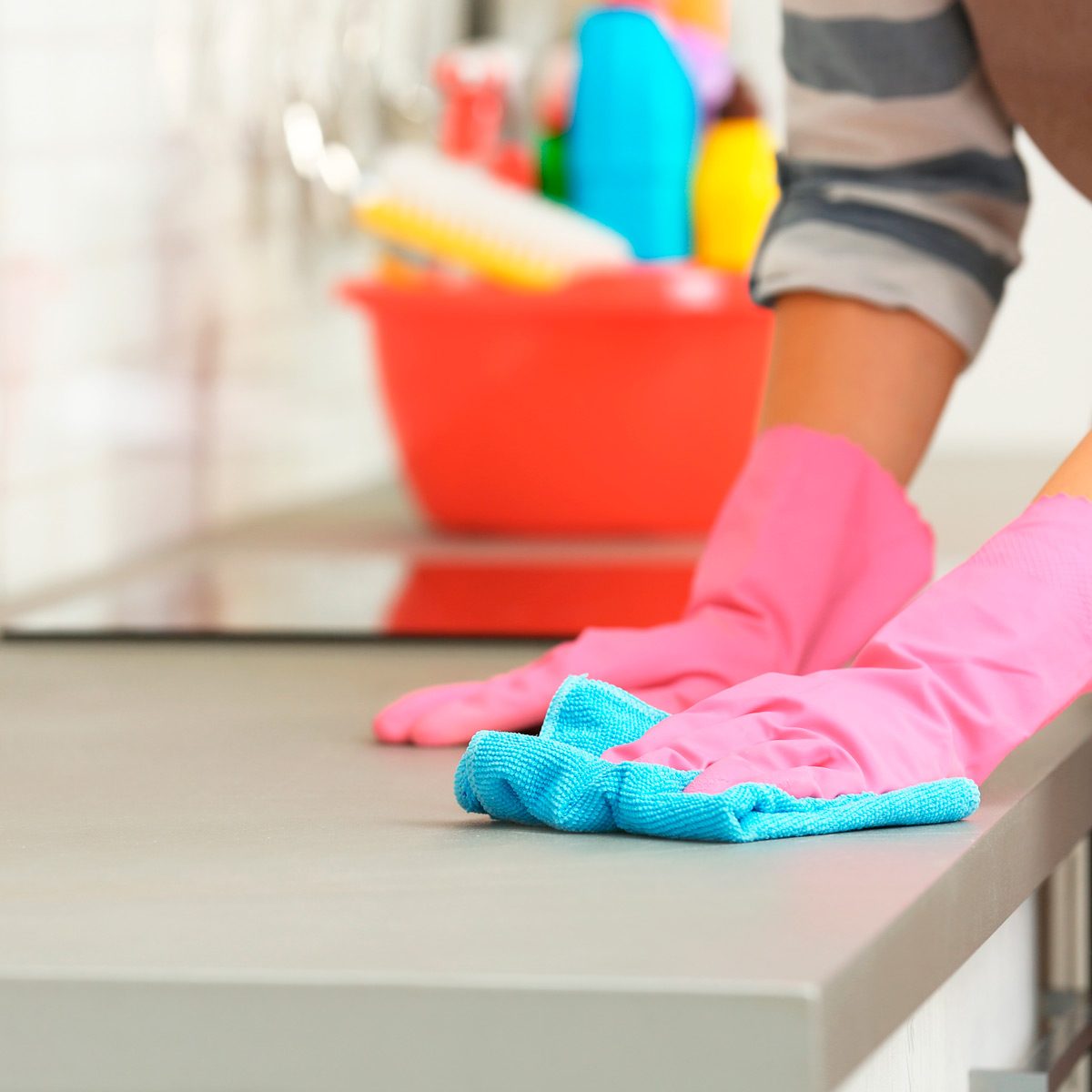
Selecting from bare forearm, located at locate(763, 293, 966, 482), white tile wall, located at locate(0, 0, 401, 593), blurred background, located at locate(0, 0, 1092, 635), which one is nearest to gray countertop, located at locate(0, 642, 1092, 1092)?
bare forearm, located at locate(763, 293, 966, 482)

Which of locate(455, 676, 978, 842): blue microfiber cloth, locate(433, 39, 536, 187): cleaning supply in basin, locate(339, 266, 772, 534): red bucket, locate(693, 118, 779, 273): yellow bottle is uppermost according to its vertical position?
locate(433, 39, 536, 187): cleaning supply in basin

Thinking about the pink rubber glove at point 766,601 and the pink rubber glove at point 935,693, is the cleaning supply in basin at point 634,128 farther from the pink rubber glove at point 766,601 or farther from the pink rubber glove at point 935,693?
the pink rubber glove at point 935,693

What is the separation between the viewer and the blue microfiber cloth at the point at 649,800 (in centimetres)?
48

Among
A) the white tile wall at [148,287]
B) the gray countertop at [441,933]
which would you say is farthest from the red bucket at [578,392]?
the gray countertop at [441,933]

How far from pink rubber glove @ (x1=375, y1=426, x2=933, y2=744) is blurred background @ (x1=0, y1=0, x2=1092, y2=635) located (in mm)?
264

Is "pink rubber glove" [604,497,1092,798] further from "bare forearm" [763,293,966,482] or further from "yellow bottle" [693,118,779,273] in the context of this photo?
"yellow bottle" [693,118,779,273]

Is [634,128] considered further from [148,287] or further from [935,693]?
[935,693]

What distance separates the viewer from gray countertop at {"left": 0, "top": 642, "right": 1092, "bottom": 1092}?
1.19 ft

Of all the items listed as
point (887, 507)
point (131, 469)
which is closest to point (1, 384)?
point (131, 469)

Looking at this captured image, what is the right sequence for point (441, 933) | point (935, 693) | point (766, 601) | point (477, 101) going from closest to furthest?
point (441, 933), point (935, 693), point (766, 601), point (477, 101)

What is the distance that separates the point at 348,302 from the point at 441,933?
96cm

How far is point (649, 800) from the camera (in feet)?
1.59

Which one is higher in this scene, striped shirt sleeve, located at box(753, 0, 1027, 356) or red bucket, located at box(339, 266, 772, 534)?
striped shirt sleeve, located at box(753, 0, 1027, 356)

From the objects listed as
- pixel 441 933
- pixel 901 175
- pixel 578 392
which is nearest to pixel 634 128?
pixel 578 392
